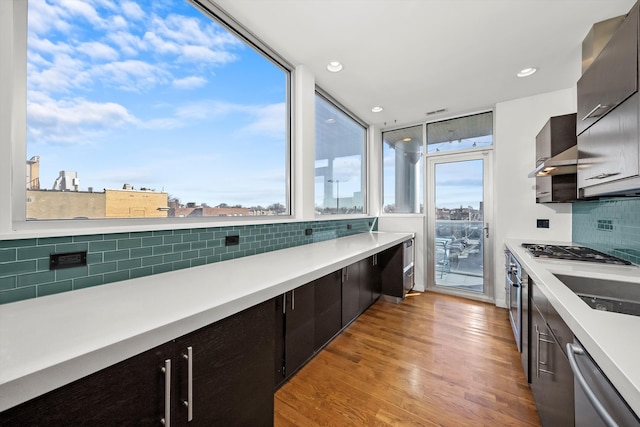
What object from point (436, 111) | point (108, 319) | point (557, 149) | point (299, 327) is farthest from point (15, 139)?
point (436, 111)

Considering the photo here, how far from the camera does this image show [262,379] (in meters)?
1.16

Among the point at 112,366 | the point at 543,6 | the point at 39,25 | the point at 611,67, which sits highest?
Answer: the point at 543,6

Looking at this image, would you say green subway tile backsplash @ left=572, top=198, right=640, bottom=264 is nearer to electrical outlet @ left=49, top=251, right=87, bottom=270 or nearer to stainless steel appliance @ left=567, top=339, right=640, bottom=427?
stainless steel appliance @ left=567, top=339, right=640, bottom=427

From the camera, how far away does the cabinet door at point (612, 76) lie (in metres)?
1.10

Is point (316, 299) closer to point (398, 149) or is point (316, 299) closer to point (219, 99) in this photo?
point (219, 99)

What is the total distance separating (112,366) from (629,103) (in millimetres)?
2170

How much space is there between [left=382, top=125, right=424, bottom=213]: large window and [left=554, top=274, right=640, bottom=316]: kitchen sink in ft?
9.02

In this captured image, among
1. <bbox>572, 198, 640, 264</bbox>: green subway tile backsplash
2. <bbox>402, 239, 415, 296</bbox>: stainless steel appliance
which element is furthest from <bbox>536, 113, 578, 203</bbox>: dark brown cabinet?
<bbox>402, 239, 415, 296</bbox>: stainless steel appliance

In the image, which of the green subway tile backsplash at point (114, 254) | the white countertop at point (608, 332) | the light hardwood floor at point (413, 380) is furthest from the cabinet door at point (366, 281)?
the white countertop at point (608, 332)

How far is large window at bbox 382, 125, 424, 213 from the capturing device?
417cm

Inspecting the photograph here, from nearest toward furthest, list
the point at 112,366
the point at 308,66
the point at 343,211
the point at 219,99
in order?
the point at 112,366, the point at 219,99, the point at 308,66, the point at 343,211

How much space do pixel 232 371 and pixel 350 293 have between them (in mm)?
1672

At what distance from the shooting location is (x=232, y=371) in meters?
1.01

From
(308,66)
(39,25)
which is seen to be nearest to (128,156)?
(39,25)
